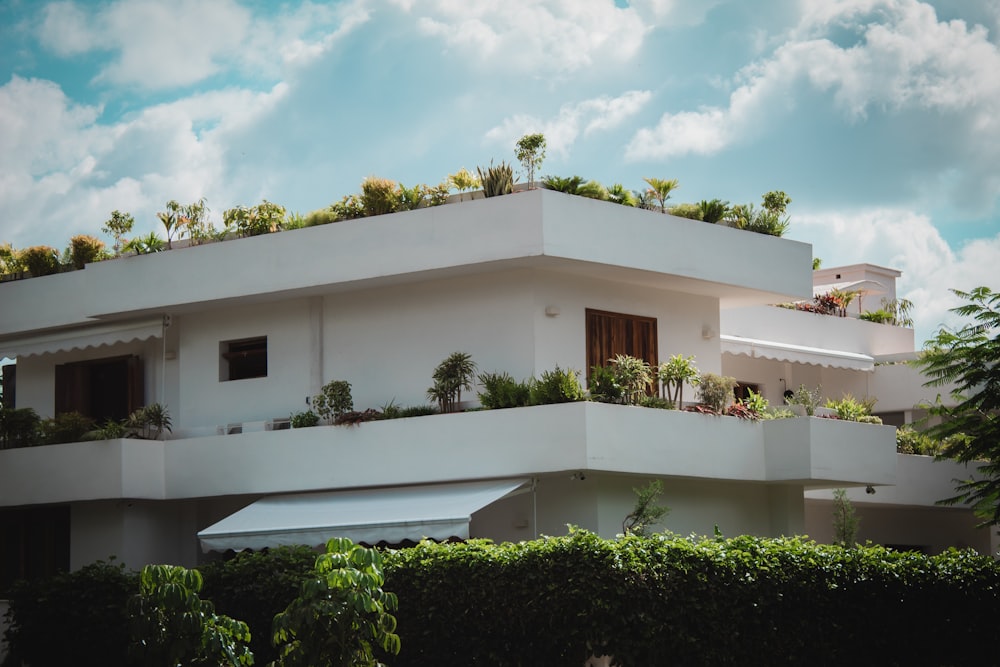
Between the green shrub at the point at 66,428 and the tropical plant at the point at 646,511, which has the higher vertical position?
the green shrub at the point at 66,428

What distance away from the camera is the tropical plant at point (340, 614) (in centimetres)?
1493

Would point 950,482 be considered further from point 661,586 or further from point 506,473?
point 661,586

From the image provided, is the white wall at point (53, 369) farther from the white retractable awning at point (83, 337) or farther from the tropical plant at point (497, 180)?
the tropical plant at point (497, 180)

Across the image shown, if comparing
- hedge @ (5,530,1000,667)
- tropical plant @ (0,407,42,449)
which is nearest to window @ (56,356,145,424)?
tropical plant @ (0,407,42,449)

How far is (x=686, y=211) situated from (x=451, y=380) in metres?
5.44

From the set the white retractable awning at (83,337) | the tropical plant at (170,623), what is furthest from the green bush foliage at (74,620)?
the white retractable awning at (83,337)

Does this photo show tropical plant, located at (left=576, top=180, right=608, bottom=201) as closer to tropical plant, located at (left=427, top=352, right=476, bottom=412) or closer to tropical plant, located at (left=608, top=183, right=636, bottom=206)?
tropical plant, located at (left=608, top=183, right=636, bottom=206)

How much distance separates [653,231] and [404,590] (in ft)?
29.6

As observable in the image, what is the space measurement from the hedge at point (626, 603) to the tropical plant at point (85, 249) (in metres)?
9.93

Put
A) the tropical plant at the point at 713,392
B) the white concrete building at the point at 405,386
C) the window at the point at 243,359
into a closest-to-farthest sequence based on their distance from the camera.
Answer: the white concrete building at the point at 405,386
the tropical plant at the point at 713,392
the window at the point at 243,359

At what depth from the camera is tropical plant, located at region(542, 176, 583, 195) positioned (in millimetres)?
23656

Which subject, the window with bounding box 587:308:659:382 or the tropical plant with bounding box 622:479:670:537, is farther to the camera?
the window with bounding box 587:308:659:382

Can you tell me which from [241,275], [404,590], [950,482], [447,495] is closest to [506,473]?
[447,495]

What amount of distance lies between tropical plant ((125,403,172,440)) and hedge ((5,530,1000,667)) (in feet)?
21.5
